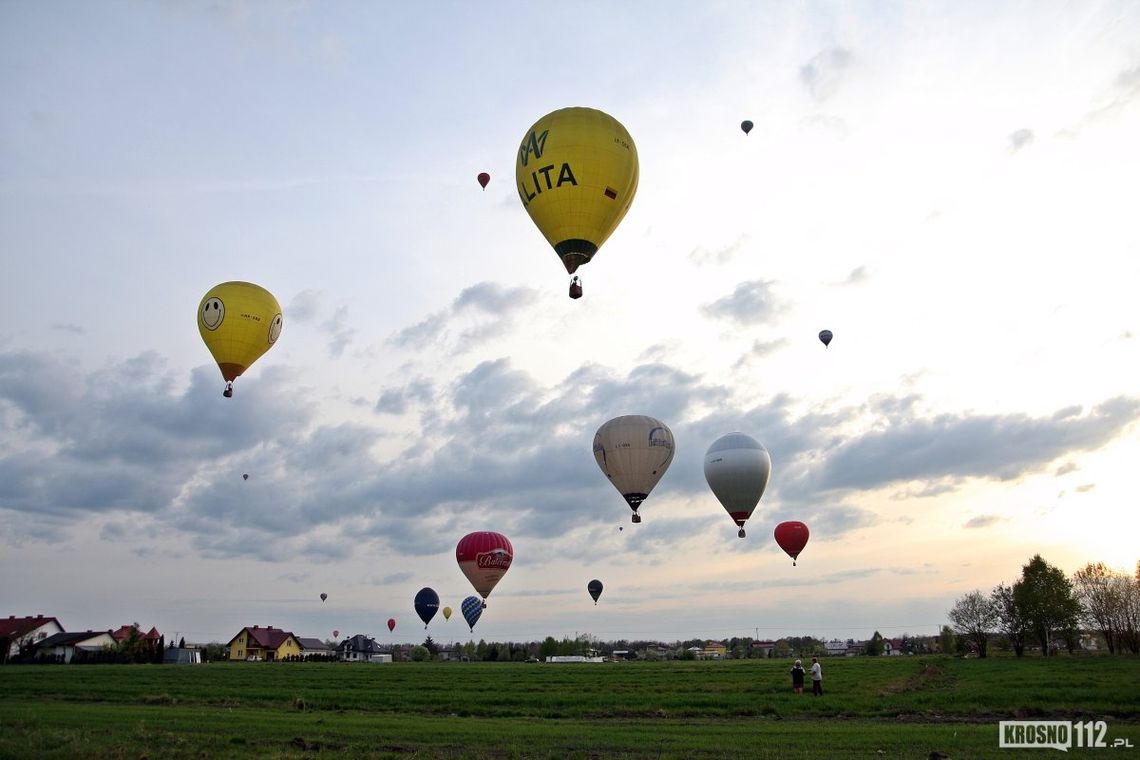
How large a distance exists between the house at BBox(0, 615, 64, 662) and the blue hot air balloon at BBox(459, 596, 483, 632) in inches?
2258

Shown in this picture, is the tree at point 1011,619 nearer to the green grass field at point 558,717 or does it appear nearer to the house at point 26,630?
the green grass field at point 558,717

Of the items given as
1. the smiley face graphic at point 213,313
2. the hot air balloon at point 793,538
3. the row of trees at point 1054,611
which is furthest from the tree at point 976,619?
the smiley face graphic at point 213,313

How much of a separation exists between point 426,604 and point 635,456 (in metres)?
56.1

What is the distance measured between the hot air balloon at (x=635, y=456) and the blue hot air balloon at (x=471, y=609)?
42535 millimetres

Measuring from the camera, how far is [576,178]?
94.9ft

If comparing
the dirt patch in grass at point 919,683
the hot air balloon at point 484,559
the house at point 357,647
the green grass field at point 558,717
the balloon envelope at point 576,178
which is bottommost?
the house at point 357,647

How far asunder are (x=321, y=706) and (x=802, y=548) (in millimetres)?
37983

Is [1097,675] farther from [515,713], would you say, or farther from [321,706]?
[321,706]

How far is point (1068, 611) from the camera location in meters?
83.4

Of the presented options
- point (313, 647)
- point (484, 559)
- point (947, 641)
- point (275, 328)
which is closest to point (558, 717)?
point (275, 328)

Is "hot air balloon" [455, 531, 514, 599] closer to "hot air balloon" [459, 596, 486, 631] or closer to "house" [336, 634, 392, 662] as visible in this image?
"hot air balloon" [459, 596, 486, 631]

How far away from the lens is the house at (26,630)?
106 metres

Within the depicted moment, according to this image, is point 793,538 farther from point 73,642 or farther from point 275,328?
point 73,642

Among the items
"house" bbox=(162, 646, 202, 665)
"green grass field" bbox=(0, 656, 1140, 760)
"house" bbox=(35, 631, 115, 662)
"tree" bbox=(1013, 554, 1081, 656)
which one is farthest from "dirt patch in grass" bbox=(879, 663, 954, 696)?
"house" bbox=(35, 631, 115, 662)
